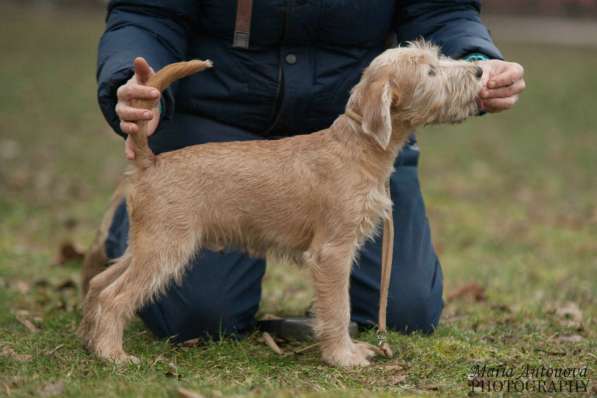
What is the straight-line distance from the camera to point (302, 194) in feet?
14.1

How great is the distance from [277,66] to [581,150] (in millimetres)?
8585

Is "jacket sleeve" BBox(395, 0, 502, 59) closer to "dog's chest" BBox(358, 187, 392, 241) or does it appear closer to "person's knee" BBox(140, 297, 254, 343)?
"dog's chest" BBox(358, 187, 392, 241)

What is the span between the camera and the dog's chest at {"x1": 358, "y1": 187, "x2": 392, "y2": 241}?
4281 mm

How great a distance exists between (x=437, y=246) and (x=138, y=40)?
157 inches

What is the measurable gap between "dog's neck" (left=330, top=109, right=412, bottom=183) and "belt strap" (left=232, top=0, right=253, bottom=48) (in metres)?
0.94

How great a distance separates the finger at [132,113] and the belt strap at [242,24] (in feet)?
3.57

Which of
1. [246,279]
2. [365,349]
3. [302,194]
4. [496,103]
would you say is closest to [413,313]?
[365,349]

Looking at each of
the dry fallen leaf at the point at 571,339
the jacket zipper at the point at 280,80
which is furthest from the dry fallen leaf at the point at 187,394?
the dry fallen leaf at the point at 571,339

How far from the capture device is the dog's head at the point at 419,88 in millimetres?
4246

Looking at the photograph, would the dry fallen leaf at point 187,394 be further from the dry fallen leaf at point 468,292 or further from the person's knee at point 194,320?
the dry fallen leaf at point 468,292

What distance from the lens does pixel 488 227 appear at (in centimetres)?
845

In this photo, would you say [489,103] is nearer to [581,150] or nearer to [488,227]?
[488,227]

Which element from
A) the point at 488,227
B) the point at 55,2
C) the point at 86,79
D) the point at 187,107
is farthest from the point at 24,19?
the point at 187,107

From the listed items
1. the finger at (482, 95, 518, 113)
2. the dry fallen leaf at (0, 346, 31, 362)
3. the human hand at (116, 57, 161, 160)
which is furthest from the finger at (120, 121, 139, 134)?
the finger at (482, 95, 518, 113)
